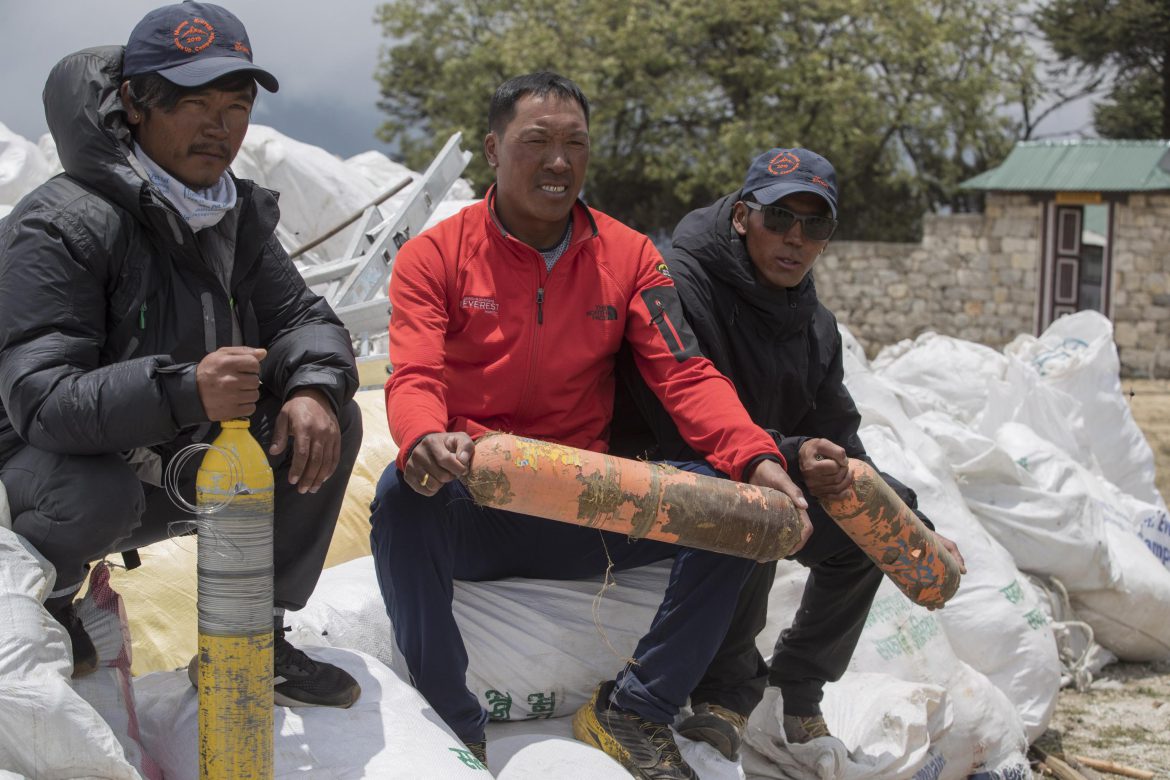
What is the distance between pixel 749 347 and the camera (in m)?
2.97

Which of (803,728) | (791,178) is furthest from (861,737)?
(791,178)

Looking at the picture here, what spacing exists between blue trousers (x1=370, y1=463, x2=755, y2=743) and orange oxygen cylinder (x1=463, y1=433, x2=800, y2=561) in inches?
6.4

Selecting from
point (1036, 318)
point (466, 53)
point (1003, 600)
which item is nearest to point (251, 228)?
point (1003, 600)

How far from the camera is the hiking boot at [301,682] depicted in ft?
7.50

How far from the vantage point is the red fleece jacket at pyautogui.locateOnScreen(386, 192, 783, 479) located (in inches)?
102

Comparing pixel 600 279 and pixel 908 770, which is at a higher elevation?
pixel 600 279

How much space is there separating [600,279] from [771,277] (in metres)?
0.47

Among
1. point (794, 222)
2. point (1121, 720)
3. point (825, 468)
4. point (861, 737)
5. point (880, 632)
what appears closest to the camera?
point (825, 468)

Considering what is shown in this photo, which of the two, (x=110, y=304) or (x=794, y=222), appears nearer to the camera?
(x=110, y=304)

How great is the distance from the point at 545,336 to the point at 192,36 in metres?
0.90

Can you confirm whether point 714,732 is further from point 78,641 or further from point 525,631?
point 78,641

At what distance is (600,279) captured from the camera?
271 cm

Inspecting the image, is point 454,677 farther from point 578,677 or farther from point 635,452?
point 635,452

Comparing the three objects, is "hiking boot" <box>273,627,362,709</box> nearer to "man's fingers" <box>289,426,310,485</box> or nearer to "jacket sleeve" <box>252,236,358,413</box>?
"man's fingers" <box>289,426,310,485</box>
